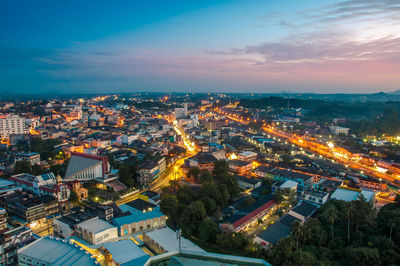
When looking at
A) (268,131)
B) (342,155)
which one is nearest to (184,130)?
(268,131)

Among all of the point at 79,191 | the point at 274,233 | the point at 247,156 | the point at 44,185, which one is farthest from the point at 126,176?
the point at 247,156

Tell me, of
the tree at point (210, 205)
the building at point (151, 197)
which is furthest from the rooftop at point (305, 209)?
the building at point (151, 197)

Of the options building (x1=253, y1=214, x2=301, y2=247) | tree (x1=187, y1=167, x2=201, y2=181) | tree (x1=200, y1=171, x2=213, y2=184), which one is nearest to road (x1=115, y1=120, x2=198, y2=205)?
tree (x1=187, y1=167, x2=201, y2=181)

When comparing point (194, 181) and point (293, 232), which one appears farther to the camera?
point (194, 181)

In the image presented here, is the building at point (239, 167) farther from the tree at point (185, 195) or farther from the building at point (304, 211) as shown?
the building at point (304, 211)

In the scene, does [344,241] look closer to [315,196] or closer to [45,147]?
[315,196]

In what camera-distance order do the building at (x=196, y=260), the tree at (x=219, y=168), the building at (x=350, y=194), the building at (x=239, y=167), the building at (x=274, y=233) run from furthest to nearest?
the building at (x=239, y=167)
the tree at (x=219, y=168)
the building at (x=350, y=194)
the building at (x=274, y=233)
the building at (x=196, y=260)

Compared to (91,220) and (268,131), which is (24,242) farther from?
(268,131)
